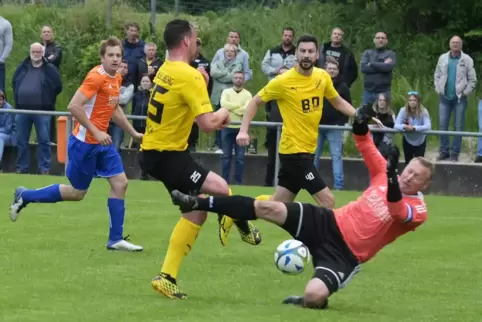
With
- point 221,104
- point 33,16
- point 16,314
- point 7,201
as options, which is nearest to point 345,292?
point 16,314

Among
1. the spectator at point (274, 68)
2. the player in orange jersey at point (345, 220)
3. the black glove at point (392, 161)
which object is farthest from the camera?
the spectator at point (274, 68)

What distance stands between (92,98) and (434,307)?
169 inches

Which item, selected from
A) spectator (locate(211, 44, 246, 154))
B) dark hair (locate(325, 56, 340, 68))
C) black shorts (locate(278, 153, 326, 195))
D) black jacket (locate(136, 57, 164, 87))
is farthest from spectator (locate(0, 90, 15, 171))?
black shorts (locate(278, 153, 326, 195))

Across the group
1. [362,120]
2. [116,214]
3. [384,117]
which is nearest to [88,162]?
[116,214]

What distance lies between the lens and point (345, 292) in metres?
9.81

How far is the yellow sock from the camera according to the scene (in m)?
9.27

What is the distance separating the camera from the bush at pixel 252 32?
2494 centimetres

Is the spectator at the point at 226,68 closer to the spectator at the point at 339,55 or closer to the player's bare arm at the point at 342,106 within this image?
the spectator at the point at 339,55

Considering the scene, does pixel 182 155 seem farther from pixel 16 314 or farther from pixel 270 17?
pixel 270 17

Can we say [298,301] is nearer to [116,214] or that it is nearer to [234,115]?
[116,214]

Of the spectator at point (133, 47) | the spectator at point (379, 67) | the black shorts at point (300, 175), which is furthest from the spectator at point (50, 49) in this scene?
the black shorts at point (300, 175)

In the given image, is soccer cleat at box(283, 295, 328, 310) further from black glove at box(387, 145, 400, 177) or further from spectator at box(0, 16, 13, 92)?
spectator at box(0, 16, 13, 92)

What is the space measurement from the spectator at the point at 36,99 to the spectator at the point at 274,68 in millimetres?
3770

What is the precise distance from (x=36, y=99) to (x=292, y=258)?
39.2 feet
